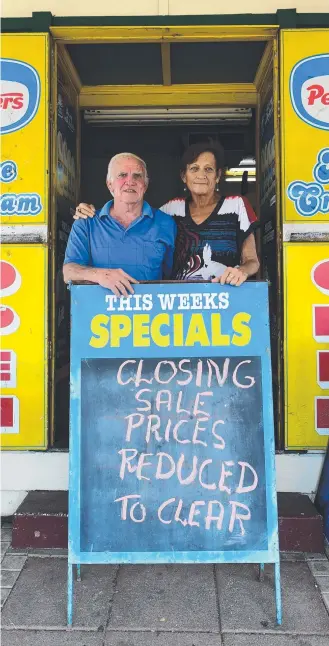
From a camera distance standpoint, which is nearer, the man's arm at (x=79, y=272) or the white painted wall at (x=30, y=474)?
the man's arm at (x=79, y=272)

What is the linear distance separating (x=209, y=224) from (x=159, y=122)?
7.04 ft

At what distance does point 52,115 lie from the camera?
11.0 feet

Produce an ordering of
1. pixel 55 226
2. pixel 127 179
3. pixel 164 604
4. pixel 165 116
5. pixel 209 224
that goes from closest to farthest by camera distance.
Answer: pixel 164 604
pixel 127 179
pixel 209 224
pixel 55 226
pixel 165 116

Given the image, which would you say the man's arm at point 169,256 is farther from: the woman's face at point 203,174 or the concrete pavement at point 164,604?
the concrete pavement at point 164,604

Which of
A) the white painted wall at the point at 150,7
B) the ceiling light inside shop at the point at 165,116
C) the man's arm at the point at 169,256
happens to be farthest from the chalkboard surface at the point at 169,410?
the ceiling light inside shop at the point at 165,116

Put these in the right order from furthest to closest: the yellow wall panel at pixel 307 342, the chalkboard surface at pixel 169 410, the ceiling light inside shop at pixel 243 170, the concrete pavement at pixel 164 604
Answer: the ceiling light inside shop at pixel 243 170, the yellow wall panel at pixel 307 342, the chalkboard surface at pixel 169 410, the concrete pavement at pixel 164 604

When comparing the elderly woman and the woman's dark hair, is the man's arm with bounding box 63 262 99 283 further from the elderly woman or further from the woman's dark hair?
the woman's dark hair

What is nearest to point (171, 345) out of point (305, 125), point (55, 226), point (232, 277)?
point (232, 277)

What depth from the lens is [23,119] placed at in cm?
324

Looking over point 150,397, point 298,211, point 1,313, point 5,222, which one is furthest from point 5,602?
point 298,211

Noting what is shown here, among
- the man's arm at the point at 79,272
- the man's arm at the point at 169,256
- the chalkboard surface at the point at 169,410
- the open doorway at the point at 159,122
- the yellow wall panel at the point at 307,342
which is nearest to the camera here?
the chalkboard surface at the point at 169,410

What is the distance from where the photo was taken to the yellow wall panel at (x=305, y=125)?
3211mm

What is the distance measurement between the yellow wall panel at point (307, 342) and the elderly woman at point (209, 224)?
1.78 ft

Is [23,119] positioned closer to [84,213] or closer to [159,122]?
[84,213]
